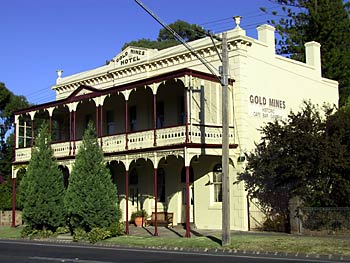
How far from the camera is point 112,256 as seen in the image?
55.8 feet

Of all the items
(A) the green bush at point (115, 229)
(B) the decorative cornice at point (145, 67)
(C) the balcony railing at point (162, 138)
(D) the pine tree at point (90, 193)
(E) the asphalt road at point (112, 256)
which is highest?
(B) the decorative cornice at point (145, 67)

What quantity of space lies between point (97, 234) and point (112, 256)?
6110 millimetres

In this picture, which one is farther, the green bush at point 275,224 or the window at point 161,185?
the window at point 161,185

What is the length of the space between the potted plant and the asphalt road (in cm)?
896

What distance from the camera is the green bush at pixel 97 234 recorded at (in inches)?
895

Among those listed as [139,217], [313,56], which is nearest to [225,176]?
[139,217]

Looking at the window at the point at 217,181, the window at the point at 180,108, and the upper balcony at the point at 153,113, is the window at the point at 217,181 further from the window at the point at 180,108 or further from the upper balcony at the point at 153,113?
the window at the point at 180,108

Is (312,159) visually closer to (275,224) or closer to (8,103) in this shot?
(275,224)

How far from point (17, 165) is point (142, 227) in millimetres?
9078

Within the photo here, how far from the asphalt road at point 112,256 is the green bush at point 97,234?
7.34 feet

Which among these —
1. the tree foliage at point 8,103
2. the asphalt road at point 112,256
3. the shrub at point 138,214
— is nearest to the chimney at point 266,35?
the shrub at point 138,214

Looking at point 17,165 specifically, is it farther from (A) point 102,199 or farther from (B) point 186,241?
(B) point 186,241

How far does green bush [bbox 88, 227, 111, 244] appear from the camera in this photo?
22731mm

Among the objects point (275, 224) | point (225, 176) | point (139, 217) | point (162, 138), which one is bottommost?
point (275, 224)
